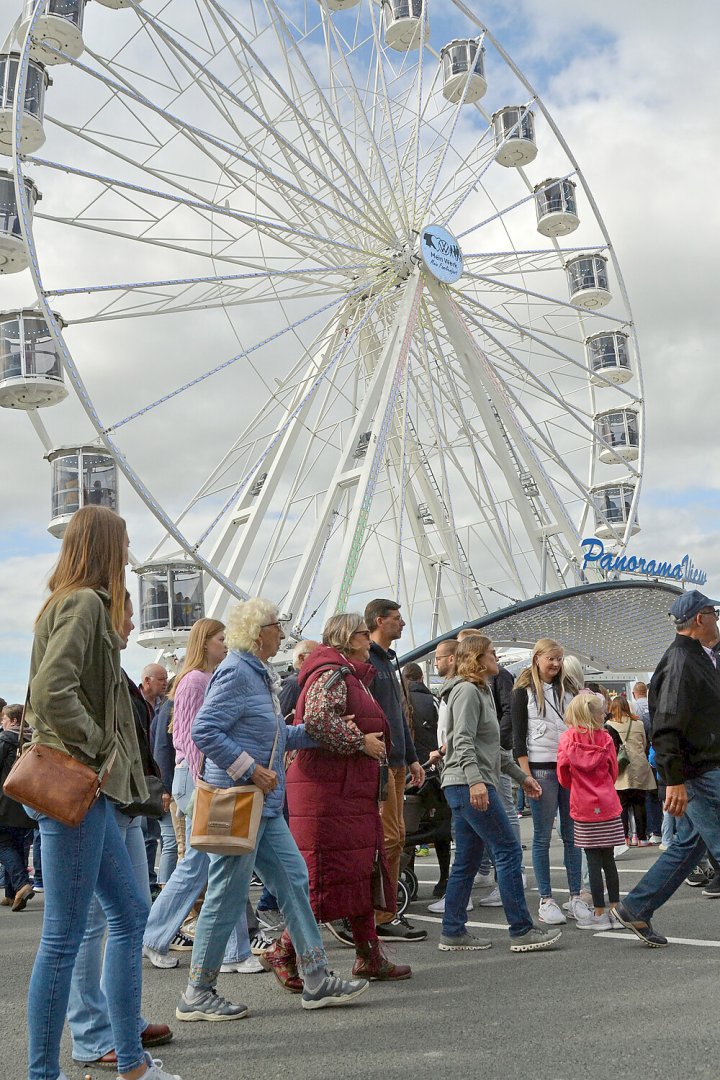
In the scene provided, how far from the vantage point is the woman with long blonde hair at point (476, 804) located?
5684 millimetres

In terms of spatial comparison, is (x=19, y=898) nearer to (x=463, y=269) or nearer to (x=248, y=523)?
(x=248, y=523)

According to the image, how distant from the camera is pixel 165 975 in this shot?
5.74 meters

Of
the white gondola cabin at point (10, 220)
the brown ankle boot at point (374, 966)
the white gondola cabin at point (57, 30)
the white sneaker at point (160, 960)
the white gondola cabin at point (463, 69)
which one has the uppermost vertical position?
the white gondola cabin at point (463, 69)

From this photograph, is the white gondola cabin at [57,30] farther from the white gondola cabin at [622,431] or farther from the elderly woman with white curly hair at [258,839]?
the elderly woman with white curly hair at [258,839]

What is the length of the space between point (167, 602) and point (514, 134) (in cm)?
1277

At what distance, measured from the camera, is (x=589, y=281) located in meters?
24.0

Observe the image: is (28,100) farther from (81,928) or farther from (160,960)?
(81,928)

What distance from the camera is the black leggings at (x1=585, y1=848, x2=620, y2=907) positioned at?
6.38 meters

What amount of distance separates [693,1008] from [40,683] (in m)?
2.88

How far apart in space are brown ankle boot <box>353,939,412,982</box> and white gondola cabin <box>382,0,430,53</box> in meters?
19.8

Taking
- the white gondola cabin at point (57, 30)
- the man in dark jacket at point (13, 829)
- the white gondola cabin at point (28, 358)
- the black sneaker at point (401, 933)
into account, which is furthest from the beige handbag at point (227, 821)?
the white gondola cabin at point (57, 30)

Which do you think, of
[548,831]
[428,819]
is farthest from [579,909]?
[428,819]

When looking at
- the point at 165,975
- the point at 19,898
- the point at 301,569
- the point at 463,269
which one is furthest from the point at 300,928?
the point at 463,269

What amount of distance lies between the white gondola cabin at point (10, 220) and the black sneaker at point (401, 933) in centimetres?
1184
